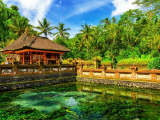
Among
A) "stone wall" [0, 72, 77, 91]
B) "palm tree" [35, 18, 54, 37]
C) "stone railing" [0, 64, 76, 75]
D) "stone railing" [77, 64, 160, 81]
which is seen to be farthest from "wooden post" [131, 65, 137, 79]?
"palm tree" [35, 18, 54, 37]

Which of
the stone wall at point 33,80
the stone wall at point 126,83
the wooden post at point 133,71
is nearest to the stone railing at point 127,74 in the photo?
the wooden post at point 133,71

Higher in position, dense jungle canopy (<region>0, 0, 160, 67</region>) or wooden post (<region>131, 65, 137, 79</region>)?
dense jungle canopy (<region>0, 0, 160, 67</region>)

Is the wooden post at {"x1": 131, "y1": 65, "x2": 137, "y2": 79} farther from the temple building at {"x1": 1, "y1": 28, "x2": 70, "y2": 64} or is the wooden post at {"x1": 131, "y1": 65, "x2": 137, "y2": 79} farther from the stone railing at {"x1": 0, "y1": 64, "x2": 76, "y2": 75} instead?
the temple building at {"x1": 1, "y1": 28, "x2": 70, "y2": 64}

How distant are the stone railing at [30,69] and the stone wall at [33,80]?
55 cm

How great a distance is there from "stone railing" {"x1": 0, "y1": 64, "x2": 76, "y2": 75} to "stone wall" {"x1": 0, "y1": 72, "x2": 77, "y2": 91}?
549mm

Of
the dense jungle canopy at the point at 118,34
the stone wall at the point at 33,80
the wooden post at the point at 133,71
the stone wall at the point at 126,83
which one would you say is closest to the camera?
the stone wall at the point at 126,83

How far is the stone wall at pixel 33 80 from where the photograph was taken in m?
13.1

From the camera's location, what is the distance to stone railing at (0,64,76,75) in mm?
13275

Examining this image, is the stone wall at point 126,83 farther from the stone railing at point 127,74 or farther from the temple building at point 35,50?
the temple building at point 35,50

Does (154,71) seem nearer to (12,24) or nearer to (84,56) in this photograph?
(84,56)

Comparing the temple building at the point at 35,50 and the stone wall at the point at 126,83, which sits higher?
the temple building at the point at 35,50

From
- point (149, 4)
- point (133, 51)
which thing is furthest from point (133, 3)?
point (133, 51)

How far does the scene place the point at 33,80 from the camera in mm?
15266

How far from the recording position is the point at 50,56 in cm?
2331
